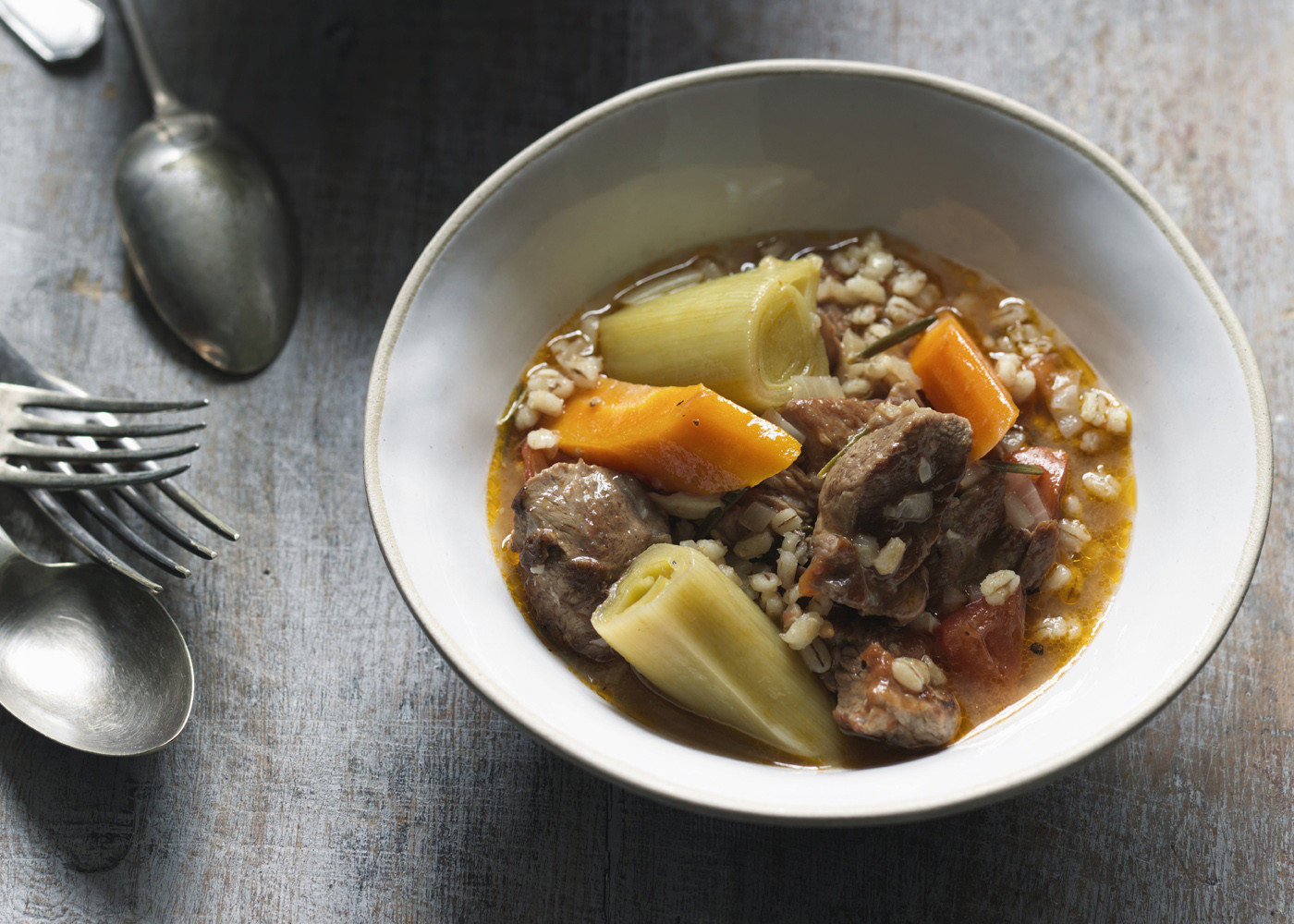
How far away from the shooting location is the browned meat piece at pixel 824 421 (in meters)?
2.14

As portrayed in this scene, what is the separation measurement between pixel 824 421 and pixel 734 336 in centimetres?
29

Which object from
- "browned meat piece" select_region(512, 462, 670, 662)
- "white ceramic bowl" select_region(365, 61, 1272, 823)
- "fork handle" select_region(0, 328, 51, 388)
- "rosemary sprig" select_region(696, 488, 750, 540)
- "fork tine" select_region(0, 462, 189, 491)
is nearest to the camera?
"white ceramic bowl" select_region(365, 61, 1272, 823)

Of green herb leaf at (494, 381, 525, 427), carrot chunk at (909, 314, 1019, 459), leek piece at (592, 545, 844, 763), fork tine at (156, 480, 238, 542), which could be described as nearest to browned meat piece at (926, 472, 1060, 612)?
carrot chunk at (909, 314, 1019, 459)

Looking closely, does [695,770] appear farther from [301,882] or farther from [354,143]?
[354,143]

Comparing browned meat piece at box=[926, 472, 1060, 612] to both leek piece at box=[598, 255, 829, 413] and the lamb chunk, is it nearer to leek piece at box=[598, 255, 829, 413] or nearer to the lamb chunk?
the lamb chunk

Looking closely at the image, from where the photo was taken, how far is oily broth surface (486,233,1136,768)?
2088mm

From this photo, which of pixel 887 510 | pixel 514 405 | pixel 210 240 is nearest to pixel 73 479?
pixel 210 240

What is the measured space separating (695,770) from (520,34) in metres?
2.27

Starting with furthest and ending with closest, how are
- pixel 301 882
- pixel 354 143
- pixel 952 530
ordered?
pixel 354 143 → pixel 301 882 → pixel 952 530

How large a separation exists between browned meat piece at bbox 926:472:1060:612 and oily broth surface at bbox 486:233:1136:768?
14 cm

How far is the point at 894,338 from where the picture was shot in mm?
2320

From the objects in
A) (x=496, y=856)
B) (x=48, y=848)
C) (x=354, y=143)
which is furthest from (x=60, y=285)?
(x=496, y=856)

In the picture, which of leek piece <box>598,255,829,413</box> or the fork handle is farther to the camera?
the fork handle

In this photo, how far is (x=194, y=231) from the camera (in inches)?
105
